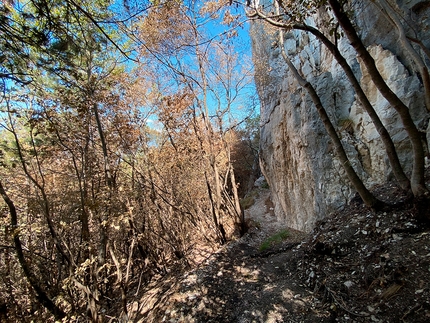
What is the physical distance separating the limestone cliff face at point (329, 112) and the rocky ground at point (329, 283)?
1485 mm

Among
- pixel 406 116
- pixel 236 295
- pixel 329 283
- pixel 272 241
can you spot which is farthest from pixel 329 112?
pixel 236 295

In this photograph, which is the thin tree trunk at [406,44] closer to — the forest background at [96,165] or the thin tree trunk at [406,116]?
the thin tree trunk at [406,116]

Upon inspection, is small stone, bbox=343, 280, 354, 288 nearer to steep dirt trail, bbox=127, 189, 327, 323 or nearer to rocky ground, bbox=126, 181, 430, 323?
rocky ground, bbox=126, 181, 430, 323

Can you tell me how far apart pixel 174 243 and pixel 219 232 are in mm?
1612

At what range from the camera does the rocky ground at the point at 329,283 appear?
218 centimetres

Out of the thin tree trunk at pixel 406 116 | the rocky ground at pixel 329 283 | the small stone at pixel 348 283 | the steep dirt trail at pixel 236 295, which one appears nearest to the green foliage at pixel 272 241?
the steep dirt trail at pixel 236 295

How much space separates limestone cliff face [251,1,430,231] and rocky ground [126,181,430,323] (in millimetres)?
1485

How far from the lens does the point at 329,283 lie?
2.79 meters

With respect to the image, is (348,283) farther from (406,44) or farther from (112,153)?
(112,153)

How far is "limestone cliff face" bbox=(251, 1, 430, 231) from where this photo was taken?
4250 millimetres

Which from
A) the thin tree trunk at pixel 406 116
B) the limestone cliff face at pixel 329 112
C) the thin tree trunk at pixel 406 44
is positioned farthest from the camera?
the limestone cliff face at pixel 329 112

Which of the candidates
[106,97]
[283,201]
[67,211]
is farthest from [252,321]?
[283,201]

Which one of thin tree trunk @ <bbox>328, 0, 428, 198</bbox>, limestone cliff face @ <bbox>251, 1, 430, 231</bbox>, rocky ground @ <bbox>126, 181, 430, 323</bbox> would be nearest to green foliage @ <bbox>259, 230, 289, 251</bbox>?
limestone cliff face @ <bbox>251, 1, 430, 231</bbox>

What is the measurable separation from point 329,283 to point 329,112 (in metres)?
4.94
